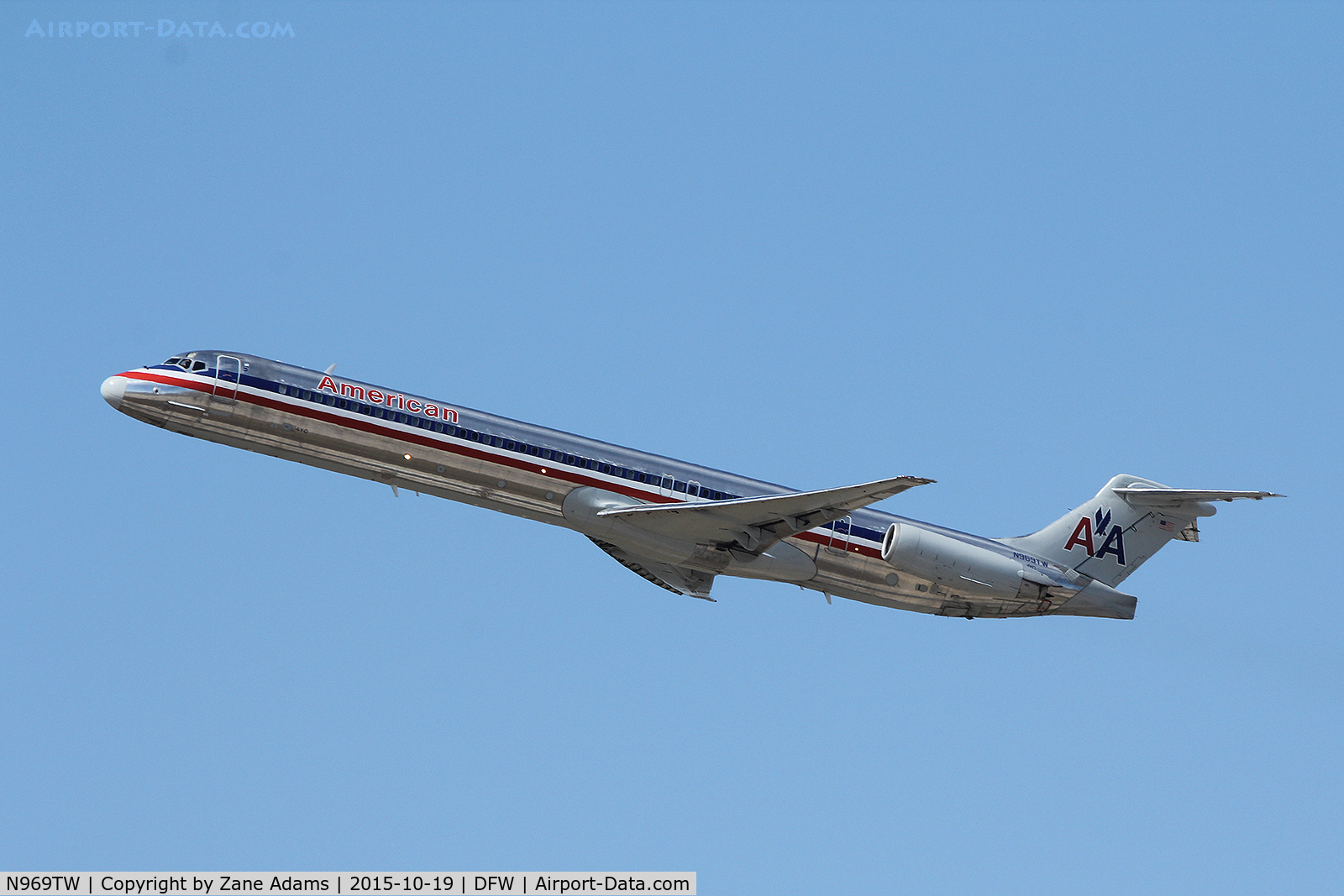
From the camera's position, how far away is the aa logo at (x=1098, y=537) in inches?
1769

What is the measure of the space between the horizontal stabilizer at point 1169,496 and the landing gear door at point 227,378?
24.7m

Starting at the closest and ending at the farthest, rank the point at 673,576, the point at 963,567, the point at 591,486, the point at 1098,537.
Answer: the point at 591,486 → the point at 963,567 → the point at 673,576 → the point at 1098,537

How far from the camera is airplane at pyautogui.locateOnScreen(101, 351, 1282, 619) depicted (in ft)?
127

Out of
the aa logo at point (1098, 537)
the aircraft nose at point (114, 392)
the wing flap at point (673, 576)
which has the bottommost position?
the wing flap at point (673, 576)

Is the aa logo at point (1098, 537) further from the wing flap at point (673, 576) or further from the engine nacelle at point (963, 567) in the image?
the wing flap at point (673, 576)

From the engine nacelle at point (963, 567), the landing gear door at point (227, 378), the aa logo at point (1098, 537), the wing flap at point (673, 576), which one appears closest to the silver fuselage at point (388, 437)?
the landing gear door at point (227, 378)

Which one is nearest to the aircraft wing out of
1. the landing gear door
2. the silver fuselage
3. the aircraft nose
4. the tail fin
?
the silver fuselage

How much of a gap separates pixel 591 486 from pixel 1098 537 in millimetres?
15291

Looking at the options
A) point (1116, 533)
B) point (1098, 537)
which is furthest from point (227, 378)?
point (1116, 533)

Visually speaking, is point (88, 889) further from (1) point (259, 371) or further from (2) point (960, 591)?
(2) point (960, 591)

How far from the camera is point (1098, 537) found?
45.1m

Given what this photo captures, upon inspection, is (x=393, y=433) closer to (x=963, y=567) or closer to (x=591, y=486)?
(x=591, y=486)

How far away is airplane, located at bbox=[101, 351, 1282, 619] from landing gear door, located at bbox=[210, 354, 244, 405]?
3cm

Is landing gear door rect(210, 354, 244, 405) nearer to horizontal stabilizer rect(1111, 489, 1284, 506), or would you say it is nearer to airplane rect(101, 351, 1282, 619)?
airplane rect(101, 351, 1282, 619)
